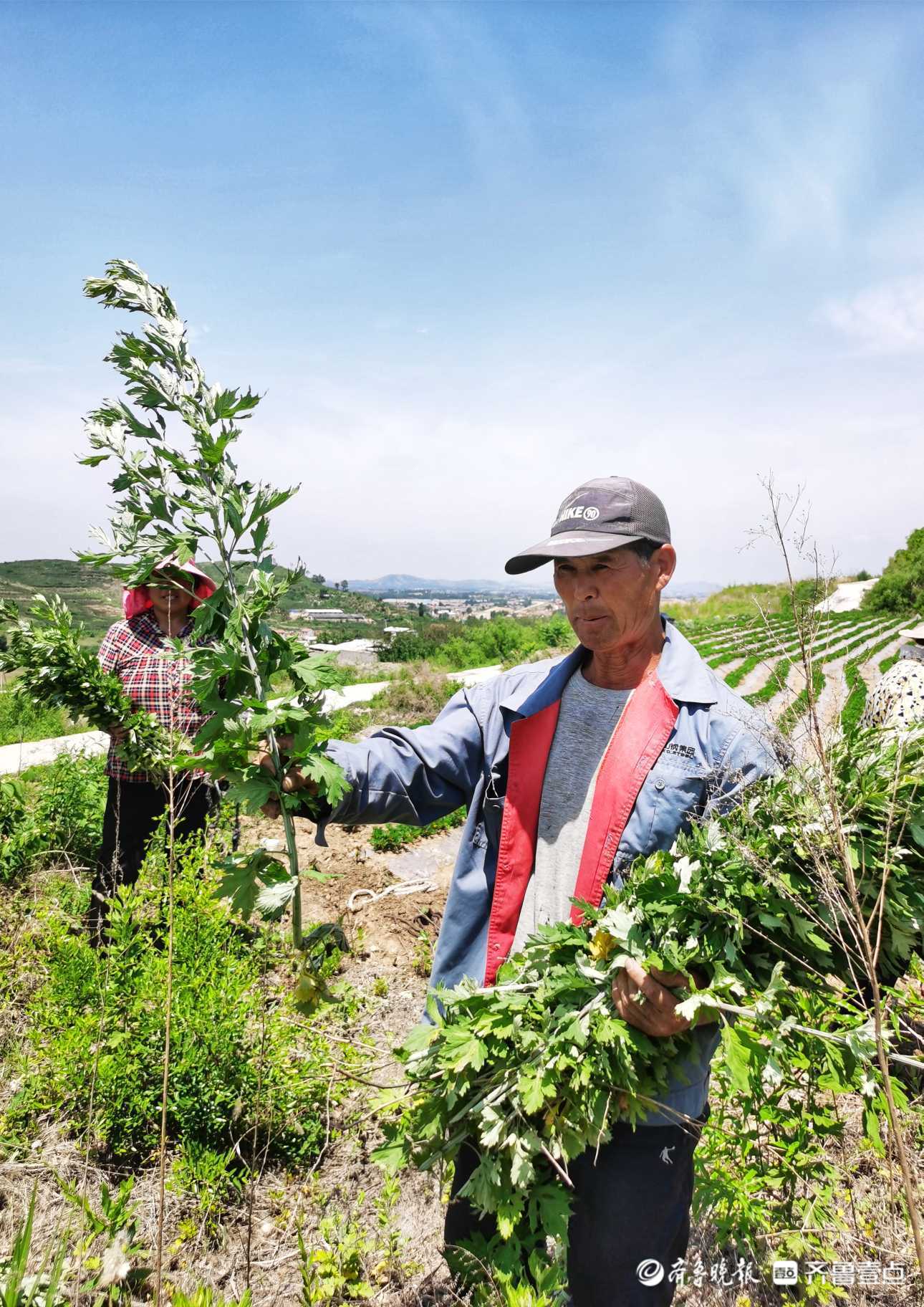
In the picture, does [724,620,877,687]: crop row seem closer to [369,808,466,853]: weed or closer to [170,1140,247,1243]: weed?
[170,1140,247,1243]: weed

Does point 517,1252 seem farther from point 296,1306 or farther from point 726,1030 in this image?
point 296,1306

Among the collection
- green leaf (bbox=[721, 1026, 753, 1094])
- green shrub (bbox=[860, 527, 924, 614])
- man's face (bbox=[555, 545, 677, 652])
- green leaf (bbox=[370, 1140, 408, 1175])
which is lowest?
green leaf (bbox=[370, 1140, 408, 1175])

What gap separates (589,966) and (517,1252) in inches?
26.0

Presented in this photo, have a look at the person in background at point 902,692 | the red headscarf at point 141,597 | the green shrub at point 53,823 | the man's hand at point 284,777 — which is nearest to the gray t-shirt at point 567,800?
the man's hand at point 284,777

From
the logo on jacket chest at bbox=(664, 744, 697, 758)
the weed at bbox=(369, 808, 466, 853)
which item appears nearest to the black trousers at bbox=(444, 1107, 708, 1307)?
the logo on jacket chest at bbox=(664, 744, 697, 758)

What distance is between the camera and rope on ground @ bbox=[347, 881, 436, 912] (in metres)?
5.54

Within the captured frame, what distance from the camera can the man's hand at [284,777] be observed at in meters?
1.72

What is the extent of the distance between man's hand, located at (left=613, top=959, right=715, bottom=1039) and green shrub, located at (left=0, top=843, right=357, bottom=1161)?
1.46m

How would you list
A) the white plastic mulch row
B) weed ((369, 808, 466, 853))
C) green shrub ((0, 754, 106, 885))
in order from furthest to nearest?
the white plastic mulch row
weed ((369, 808, 466, 853))
green shrub ((0, 754, 106, 885))

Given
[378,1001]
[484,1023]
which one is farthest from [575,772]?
[378,1001]

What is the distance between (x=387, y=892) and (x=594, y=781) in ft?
13.9

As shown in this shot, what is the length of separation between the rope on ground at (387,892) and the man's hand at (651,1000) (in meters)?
4.19

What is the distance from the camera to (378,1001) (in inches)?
159

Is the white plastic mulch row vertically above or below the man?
below
